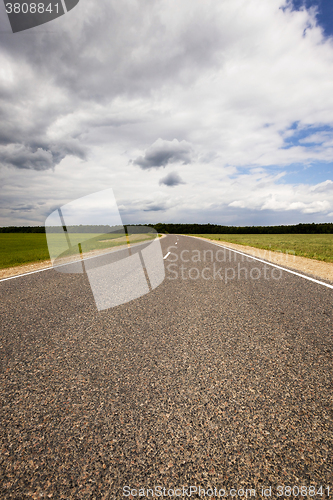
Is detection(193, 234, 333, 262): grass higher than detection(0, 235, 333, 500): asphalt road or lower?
lower

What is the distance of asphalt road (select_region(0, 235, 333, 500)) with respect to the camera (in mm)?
1509

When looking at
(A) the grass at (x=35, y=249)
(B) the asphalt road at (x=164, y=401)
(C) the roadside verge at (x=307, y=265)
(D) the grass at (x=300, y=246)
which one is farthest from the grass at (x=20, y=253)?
(D) the grass at (x=300, y=246)

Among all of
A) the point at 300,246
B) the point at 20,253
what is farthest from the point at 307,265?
the point at 20,253

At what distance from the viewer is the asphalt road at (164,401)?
1509mm

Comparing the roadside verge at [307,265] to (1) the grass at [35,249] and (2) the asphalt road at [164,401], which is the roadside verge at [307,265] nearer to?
(2) the asphalt road at [164,401]

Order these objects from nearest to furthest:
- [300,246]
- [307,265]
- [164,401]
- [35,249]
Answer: [164,401] → [307,265] → [300,246] → [35,249]

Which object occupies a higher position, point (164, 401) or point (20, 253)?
point (164, 401)

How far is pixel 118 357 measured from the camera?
286 cm

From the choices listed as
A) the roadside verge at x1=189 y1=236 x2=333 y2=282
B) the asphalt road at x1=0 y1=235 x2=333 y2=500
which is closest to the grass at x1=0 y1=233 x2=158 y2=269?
the asphalt road at x1=0 y1=235 x2=333 y2=500

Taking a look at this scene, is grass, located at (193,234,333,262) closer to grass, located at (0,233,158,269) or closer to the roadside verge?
the roadside verge

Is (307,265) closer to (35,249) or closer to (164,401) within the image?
(164,401)

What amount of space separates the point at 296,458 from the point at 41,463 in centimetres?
172

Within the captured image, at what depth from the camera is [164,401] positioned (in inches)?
83.7

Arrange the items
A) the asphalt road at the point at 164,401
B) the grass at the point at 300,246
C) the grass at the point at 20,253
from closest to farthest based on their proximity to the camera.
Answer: the asphalt road at the point at 164,401, the grass at the point at 20,253, the grass at the point at 300,246
